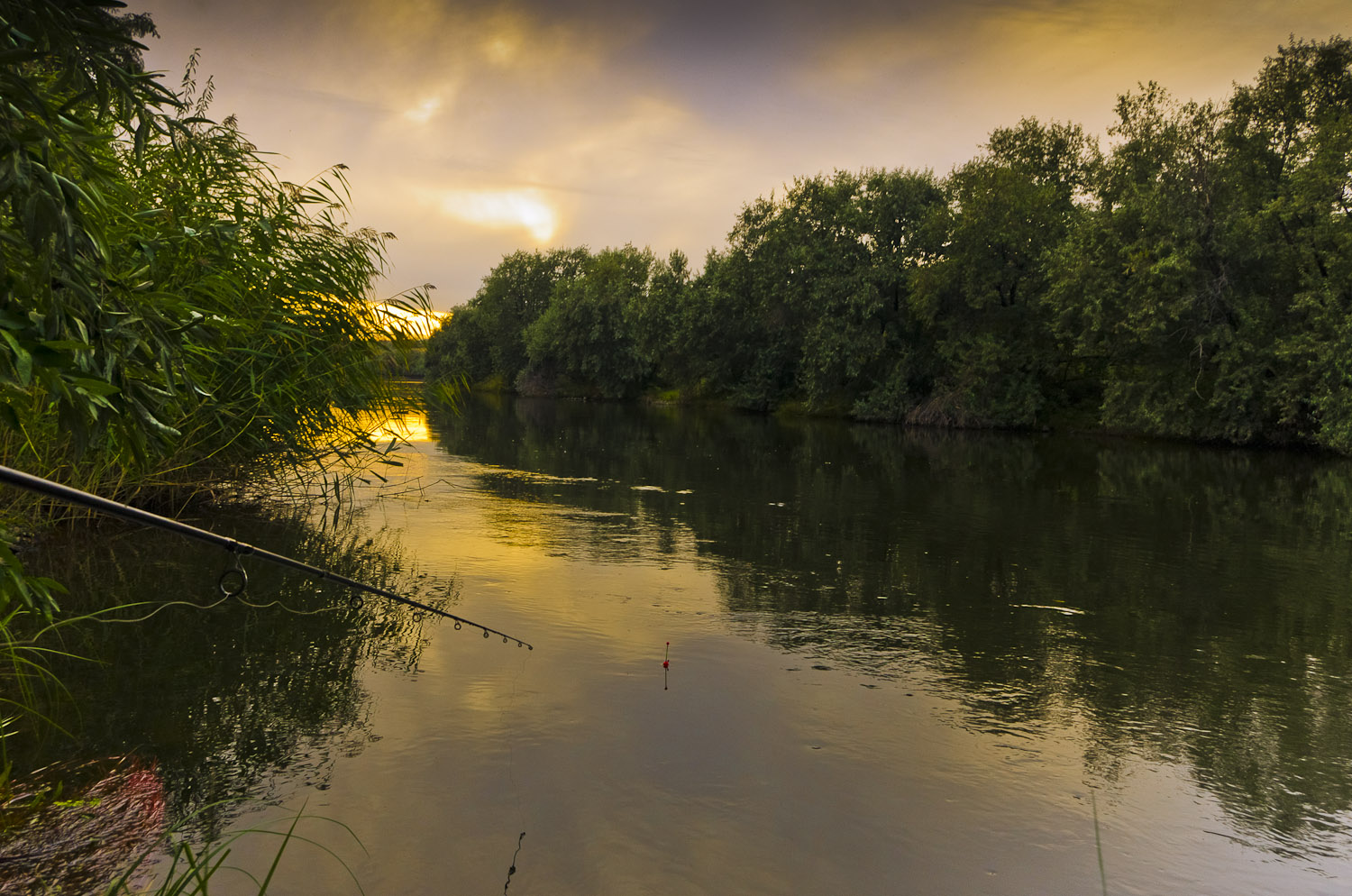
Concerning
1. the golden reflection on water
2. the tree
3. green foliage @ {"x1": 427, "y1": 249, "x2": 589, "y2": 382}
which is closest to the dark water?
the golden reflection on water

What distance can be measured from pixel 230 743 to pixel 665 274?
211 ft

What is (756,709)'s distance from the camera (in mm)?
5789

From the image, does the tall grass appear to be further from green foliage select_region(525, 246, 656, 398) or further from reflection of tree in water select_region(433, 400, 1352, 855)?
green foliage select_region(525, 246, 656, 398)

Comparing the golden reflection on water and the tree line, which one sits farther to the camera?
the tree line

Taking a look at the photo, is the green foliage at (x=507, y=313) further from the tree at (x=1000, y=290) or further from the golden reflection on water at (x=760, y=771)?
the golden reflection on water at (x=760, y=771)

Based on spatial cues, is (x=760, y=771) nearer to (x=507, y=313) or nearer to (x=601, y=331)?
(x=601, y=331)

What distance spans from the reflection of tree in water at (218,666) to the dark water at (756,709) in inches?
1.2

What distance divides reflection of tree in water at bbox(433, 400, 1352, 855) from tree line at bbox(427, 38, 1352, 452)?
4924 millimetres

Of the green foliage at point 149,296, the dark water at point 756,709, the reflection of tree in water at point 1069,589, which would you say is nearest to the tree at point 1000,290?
the reflection of tree in water at point 1069,589

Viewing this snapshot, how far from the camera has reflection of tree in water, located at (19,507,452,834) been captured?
469 centimetres

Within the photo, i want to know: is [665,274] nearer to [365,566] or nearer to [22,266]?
[365,566]

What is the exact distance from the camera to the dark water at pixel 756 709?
13.4 ft

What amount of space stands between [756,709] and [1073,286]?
114 feet

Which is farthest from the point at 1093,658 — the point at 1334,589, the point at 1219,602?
the point at 1334,589
